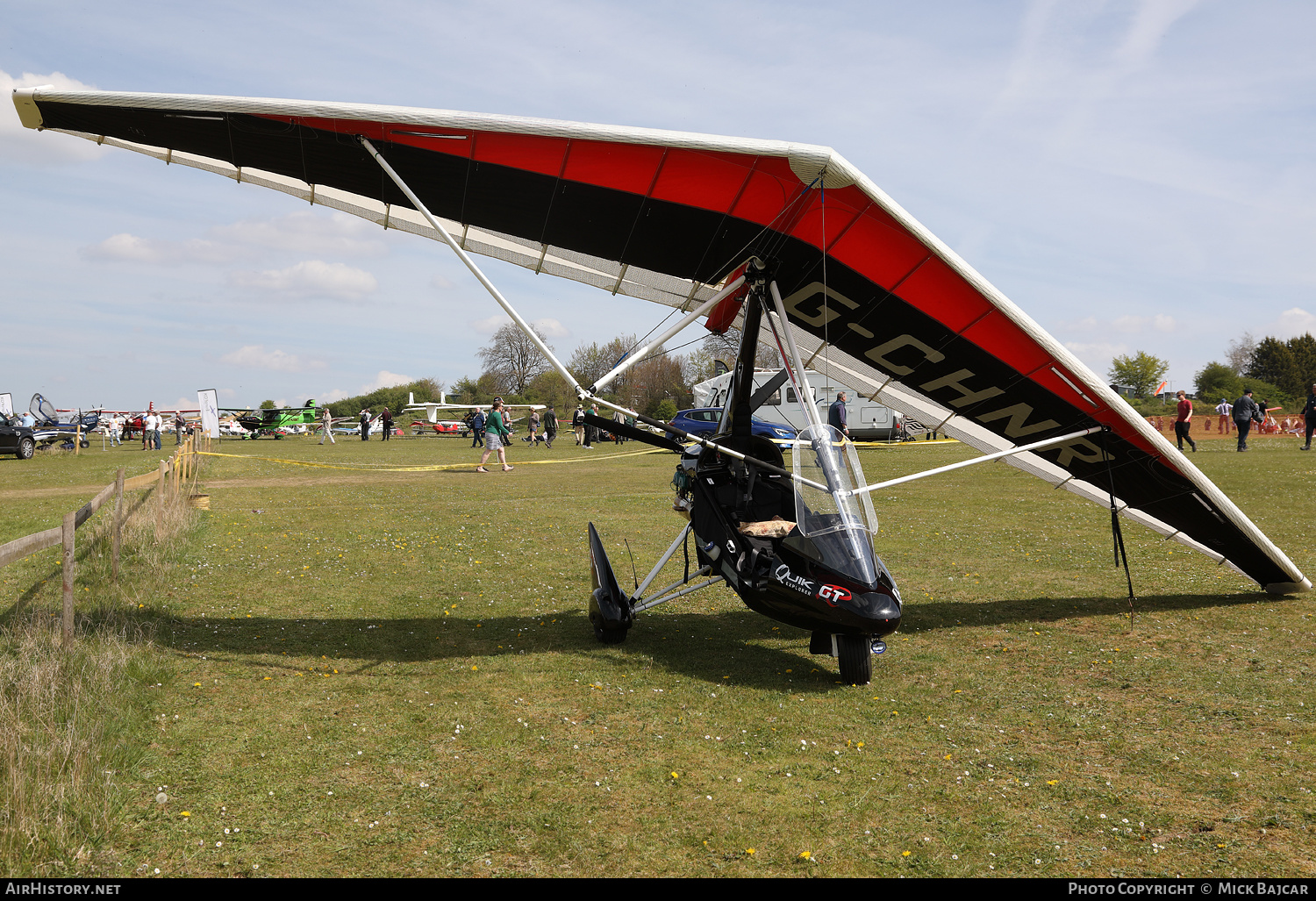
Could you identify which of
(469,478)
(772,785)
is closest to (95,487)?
(469,478)

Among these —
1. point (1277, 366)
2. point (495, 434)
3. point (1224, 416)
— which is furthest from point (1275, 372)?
point (495, 434)

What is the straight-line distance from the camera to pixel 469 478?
27438 mm

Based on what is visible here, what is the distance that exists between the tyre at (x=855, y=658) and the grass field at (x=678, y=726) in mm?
177

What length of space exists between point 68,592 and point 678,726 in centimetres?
569

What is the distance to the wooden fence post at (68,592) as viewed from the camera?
7.29 m

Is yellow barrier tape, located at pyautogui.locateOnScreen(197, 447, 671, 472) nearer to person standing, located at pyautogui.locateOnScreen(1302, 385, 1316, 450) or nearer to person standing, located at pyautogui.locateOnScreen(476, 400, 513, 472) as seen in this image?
person standing, located at pyautogui.locateOnScreen(476, 400, 513, 472)

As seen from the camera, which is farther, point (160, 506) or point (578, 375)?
point (578, 375)

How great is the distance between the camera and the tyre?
707cm

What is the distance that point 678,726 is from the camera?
6258 millimetres

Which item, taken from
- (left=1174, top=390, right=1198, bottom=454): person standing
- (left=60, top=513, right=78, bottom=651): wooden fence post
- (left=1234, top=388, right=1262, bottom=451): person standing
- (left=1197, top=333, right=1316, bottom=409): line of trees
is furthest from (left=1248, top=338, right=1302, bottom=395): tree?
(left=60, top=513, right=78, bottom=651): wooden fence post

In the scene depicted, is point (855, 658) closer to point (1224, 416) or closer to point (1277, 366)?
point (1224, 416)

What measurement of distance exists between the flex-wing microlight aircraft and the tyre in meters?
0.02

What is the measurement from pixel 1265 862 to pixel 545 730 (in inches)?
176
